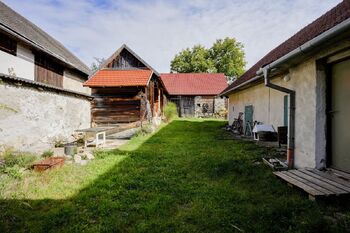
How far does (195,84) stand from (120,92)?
49.2 feet

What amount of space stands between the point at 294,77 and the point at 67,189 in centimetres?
512

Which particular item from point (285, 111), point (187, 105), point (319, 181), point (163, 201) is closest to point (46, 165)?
point (163, 201)

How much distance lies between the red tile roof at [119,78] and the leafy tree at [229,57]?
3044 cm

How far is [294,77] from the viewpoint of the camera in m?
5.40

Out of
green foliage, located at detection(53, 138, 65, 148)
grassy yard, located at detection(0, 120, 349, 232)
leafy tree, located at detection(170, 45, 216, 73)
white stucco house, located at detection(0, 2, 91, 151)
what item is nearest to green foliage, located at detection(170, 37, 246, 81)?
leafy tree, located at detection(170, 45, 216, 73)

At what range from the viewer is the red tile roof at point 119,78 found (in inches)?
563

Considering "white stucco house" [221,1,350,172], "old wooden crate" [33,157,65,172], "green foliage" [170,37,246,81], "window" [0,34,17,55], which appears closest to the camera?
"white stucco house" [221,1,350,172]

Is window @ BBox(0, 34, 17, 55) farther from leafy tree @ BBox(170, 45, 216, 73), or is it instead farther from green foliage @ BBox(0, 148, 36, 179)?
leafy tree @ BBox(170, 45, 216, 73)

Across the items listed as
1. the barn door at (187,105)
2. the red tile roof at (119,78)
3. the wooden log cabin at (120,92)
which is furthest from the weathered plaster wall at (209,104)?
the red tile roof at (119,78)

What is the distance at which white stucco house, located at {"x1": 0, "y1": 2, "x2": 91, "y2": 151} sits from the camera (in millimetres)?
7426

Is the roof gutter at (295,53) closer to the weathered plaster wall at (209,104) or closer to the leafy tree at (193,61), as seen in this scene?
the weathered plaster wall at (209,104)

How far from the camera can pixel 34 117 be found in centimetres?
881

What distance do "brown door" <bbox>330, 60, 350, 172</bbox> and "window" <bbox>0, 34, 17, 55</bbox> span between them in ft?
33.1

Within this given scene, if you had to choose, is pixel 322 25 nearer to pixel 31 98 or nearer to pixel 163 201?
pixel 163 201
